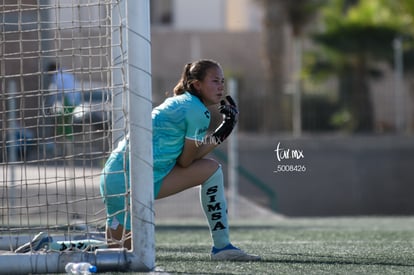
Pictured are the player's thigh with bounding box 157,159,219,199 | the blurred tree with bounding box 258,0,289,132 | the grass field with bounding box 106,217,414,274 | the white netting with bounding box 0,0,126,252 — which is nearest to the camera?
the grass field with bounding box 106,217,414,274

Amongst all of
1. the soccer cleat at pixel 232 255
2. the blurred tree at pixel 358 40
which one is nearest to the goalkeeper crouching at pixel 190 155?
the soccer cleat at pixel 232 255

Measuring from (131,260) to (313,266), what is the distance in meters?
1.08

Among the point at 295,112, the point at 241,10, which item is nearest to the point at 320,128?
the point at 295,112

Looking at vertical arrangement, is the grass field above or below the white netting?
below

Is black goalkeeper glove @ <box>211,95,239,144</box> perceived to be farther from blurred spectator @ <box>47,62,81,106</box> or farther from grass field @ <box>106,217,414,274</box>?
blurred spectator @ <box>47,62,81,106</box>

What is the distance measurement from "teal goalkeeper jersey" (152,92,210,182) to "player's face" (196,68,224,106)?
6cm

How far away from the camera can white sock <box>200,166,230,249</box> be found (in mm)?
6414

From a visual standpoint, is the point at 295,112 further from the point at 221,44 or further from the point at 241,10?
the point at 241,10

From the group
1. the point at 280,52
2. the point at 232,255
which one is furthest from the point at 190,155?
the point at 280,52

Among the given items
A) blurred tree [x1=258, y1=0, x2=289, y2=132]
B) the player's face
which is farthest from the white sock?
blurred tree [x1=258, y1=0, x2=289, y2=132]

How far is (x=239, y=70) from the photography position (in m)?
32.6

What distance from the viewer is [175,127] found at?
6.35 m

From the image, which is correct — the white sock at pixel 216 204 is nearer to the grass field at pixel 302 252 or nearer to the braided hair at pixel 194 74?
the grass field at pixel 302 252

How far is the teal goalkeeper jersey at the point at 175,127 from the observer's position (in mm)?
6293
